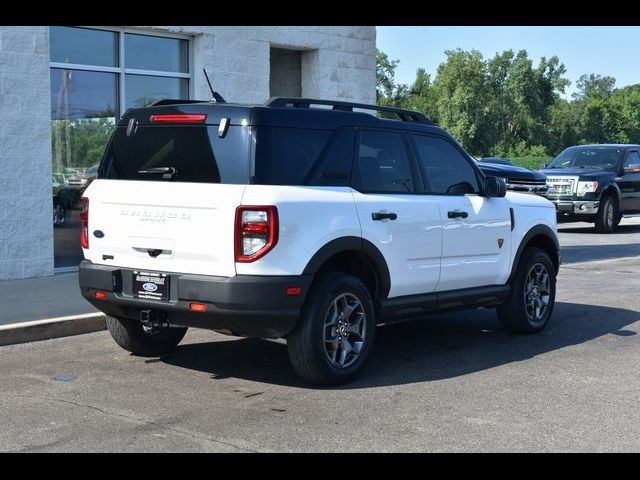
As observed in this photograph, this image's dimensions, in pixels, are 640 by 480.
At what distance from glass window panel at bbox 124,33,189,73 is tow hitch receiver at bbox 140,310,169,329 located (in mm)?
6908

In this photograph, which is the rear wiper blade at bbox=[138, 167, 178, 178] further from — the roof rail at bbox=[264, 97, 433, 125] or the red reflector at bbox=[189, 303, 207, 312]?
the red reflector at bbox=[189, 303, 207, 312]

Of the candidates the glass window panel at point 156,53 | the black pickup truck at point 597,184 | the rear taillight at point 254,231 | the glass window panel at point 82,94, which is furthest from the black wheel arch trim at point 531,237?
the black pickup truck at point 597,184

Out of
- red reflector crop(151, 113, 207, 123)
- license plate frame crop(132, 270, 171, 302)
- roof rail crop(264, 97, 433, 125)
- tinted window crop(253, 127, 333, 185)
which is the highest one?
roof rail crop(264, 97, 433, 125)

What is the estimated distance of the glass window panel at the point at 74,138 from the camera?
40.6 ft

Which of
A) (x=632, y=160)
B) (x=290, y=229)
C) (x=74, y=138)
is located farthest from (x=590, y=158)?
(x=290, y=229)

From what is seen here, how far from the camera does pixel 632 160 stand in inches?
895

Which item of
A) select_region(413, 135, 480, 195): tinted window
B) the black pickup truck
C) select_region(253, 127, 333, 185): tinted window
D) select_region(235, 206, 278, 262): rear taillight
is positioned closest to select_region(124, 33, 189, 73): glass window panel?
select_region(413, 135, 480, 195): tinted window

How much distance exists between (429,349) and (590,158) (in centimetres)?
1570

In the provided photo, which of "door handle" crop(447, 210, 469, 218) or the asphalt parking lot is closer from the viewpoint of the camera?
the asphalt parking lot

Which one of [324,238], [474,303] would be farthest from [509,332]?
[324,238]

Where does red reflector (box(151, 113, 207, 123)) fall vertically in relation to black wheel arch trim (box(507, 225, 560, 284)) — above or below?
above

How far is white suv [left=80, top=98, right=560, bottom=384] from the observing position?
6.57m

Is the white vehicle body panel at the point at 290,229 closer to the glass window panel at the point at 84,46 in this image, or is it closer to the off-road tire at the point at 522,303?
the off-road tire at the point at 522,303
